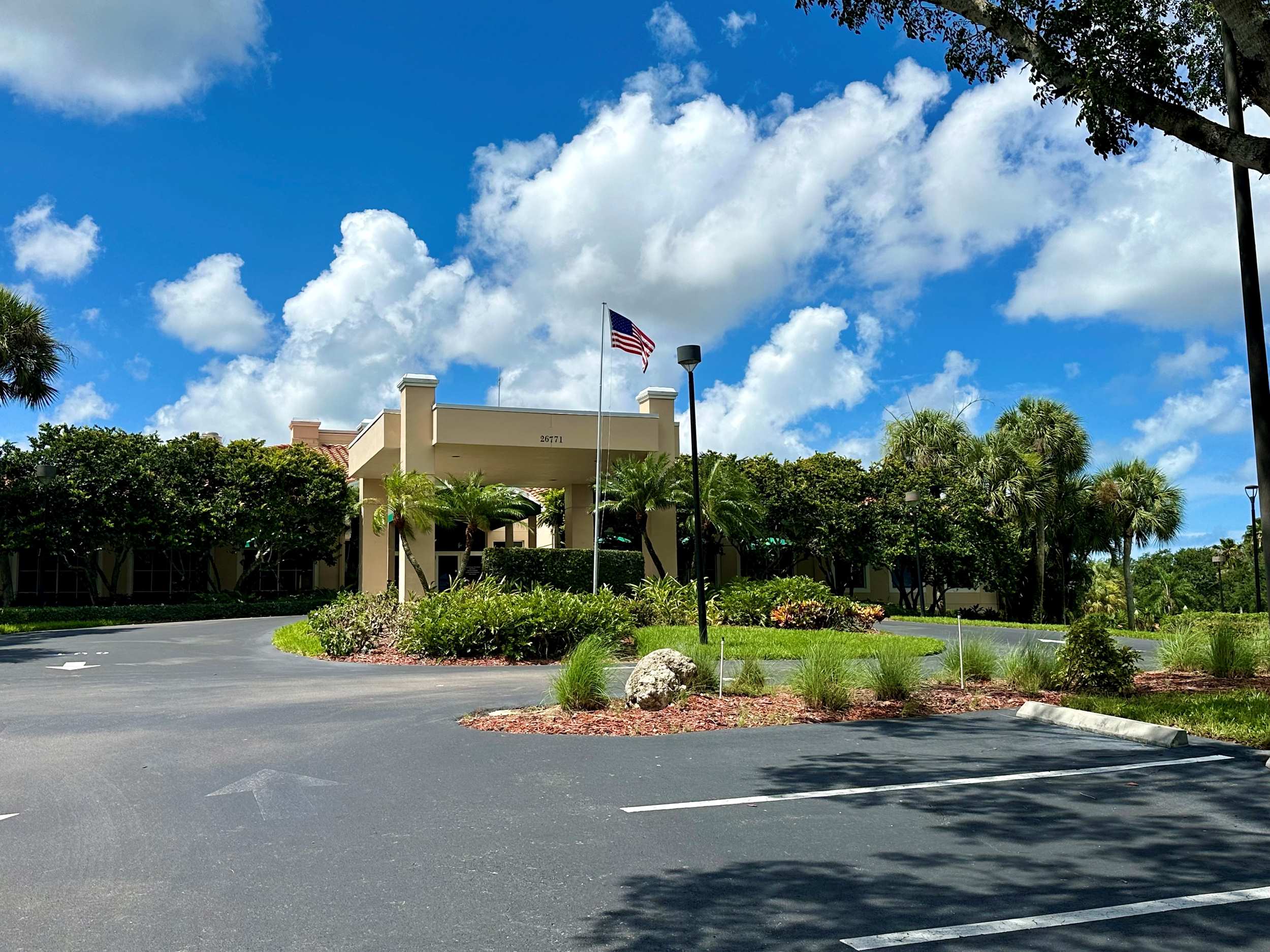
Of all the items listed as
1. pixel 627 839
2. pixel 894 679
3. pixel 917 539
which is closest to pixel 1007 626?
pixel 917 539

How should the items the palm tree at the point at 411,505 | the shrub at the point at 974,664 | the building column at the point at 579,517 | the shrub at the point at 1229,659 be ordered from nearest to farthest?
the shrub at the point at 974,664 → the shrub at the point at 1229,659 → the palm tree at the point at 411,505 → the building column at the point at 579,517

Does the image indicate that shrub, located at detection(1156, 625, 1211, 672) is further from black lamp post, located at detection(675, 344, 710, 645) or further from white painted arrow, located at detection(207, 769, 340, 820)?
white painted arrow, located at detection(207, 769, 340, 820)

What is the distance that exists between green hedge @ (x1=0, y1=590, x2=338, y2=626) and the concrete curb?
27.8 meters

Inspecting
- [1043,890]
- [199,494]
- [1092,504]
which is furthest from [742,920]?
[1092,504]

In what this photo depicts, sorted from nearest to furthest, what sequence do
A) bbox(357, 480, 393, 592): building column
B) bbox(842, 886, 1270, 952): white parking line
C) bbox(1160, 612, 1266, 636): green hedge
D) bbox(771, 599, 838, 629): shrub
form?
1. bbox(842, 886, 1270, 952): white parking line
2. bbox(1160, 612, 1266, 636): green hedge
3. bbox(771, 599, 838, 629): shrub
4. bbox(357, 480, 393, 592): building column

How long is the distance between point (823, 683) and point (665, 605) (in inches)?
505

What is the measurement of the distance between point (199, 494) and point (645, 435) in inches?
704

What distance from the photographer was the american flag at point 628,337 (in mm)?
23234

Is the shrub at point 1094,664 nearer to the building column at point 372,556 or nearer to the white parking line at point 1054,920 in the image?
the white parking line at point 1054,920

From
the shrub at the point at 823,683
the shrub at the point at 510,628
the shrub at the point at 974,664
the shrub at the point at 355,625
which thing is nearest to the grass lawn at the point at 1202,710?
the shrub at the point at 974,664

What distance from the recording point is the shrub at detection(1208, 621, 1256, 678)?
13.4 meters

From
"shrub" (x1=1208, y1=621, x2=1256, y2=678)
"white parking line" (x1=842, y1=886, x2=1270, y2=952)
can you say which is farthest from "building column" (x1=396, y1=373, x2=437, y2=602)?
"white parking line" (x1=842, y1=886, x2=1270, y2=952)

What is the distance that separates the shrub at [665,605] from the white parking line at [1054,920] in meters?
17.4

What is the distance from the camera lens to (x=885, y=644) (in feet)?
57.5
